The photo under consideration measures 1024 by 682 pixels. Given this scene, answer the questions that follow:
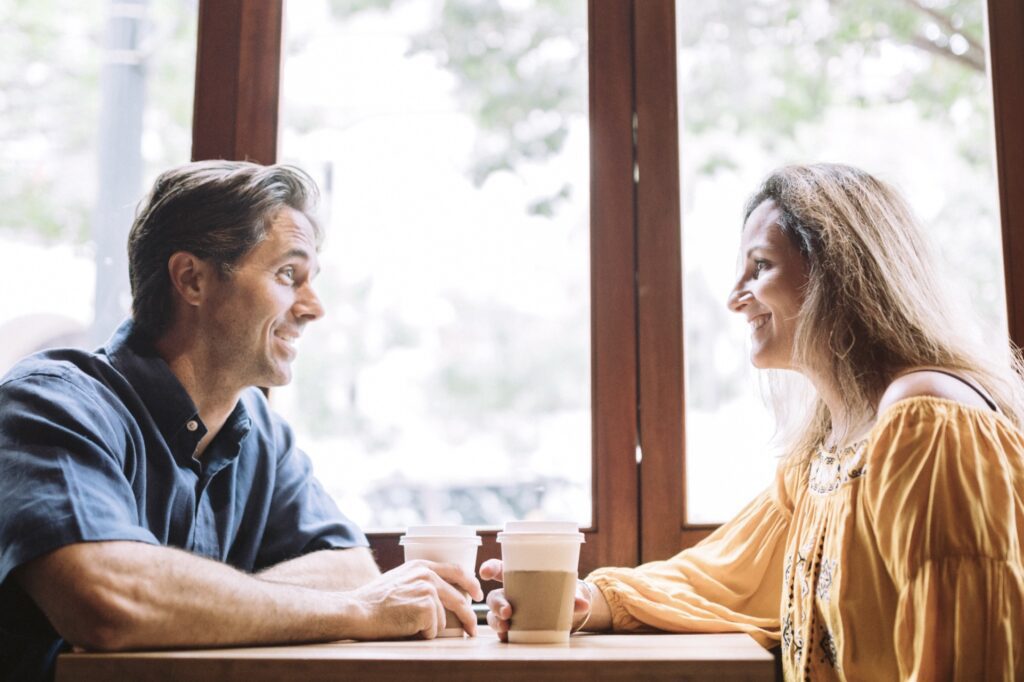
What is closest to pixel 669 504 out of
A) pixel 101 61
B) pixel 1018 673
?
pixel 1018 673

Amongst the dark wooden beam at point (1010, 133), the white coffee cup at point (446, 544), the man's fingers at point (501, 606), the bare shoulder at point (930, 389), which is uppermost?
the dark wooden beam at point (1010, 133)

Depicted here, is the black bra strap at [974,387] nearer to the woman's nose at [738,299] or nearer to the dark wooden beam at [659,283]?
the woman's nose at [738,299]

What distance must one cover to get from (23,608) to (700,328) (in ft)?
4.21

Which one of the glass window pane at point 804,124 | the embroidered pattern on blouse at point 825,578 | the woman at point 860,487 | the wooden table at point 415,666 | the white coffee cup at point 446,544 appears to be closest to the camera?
the wooden table at point 415,666

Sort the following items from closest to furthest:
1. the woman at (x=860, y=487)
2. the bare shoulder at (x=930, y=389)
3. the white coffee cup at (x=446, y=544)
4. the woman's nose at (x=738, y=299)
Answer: the woman at (x=860, y=487) < the bare shoulder at (x=930, y=389) < the white coffee cup at (x=446, y=544) < the woman's nose at (x=738, y=299)

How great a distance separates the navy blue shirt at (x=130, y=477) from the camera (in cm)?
127

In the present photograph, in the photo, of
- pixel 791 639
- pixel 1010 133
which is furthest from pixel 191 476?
pixel 1010 133

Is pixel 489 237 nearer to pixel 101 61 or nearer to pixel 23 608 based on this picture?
pixel 101 61

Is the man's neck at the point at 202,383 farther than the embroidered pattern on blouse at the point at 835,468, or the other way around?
the man's neck at the point at 202,383

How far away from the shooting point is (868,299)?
1501mm

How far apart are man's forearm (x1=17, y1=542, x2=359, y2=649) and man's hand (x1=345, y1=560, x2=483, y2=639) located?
0.08 m

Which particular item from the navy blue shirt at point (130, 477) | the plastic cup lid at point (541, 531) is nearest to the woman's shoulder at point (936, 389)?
the plastic cup lid at point (541, 531)

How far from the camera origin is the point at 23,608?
4.35 ft

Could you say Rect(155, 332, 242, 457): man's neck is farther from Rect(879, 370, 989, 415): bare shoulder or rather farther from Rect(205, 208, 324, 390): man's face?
Rect(879, 370, 989, 415): bare shoulder
